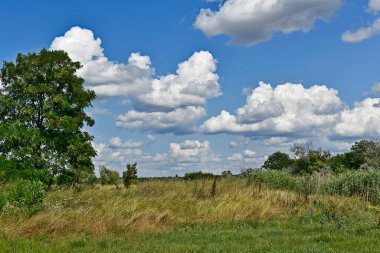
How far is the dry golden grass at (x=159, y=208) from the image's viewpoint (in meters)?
16.9

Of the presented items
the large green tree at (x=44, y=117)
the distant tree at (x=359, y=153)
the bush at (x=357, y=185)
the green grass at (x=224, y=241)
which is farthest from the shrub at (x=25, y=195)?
the distant tree at (x=359, y=153)

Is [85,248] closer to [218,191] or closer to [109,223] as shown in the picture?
[109,223]

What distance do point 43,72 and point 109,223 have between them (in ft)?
56.0

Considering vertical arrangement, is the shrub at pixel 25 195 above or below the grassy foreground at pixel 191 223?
above

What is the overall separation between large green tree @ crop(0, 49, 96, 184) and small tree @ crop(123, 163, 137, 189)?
2.43m

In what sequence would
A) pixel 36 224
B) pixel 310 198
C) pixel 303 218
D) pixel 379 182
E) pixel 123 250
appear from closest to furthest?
pixel 123 250 → pixel 36 224 → pixel 303 218 → pixel 310 198 → pixel 379 182

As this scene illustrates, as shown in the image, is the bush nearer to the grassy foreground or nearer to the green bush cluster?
the grassy foreground

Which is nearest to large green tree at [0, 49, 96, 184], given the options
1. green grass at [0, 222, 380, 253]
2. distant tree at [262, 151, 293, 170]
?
green grass at [0, 222, 380, 253]

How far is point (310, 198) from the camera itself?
85.9ft

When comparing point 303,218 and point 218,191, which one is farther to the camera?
point 218,191

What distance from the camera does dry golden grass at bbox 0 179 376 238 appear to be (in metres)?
16.9

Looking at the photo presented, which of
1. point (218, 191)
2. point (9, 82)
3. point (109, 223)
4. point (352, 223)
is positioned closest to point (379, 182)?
point (218, 191)

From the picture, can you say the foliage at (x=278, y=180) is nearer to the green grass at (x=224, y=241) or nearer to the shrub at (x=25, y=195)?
the green grass at (x=224, y=241)

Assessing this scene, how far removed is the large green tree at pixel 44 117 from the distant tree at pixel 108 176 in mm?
3945
